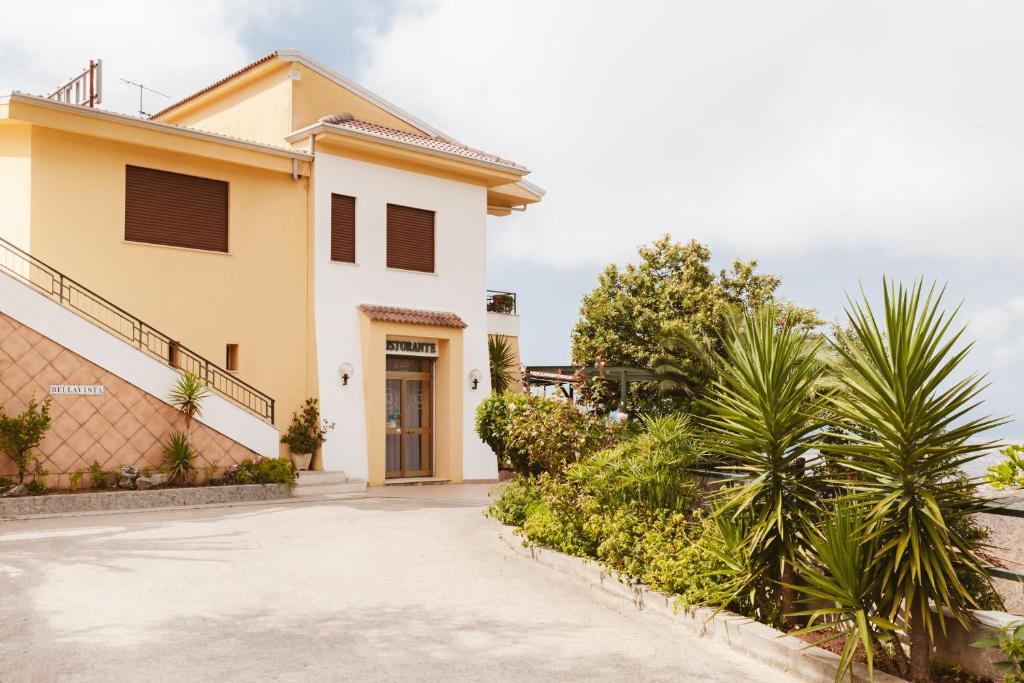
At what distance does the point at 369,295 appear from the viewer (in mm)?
19266

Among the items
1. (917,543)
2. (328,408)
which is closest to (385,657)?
(917,543)

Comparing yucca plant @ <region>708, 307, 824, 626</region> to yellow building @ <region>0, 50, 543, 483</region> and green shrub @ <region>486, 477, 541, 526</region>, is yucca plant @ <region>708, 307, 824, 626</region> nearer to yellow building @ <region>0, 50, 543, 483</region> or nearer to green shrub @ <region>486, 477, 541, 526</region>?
green shrub @ <region>486, 477, 541, 526</region>

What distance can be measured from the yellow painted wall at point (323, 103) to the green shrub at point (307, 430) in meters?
6.17

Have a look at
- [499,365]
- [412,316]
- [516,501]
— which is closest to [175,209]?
[412,316]

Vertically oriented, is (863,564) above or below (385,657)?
above

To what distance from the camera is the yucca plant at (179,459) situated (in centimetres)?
1518

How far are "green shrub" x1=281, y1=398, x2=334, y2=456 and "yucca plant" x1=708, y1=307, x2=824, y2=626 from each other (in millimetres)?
12266

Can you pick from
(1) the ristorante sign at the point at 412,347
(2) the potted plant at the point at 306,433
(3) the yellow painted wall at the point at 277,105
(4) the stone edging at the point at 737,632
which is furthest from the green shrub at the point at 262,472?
(4) the stone edging at the point at 737,632

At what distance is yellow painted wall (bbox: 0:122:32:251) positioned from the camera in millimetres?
15219

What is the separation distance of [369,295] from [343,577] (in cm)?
1120

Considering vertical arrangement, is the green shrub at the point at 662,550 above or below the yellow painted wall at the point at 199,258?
below

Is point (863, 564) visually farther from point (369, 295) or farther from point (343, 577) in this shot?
point (369, 295)

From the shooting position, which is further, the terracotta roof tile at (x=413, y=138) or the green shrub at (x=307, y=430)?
the terracotta roof tile at (x=413, y=138)

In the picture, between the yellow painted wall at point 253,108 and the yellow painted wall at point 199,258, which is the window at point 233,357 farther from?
the yellow painted wall at point 253,108
